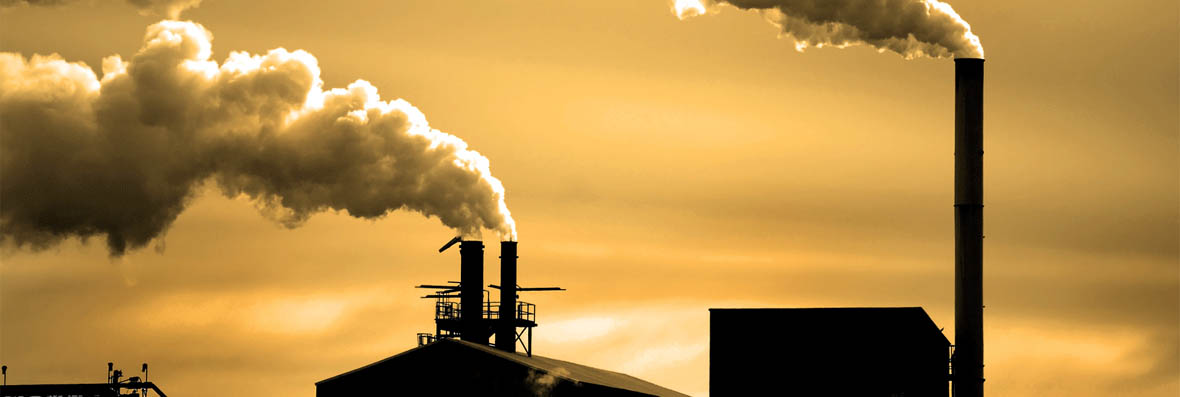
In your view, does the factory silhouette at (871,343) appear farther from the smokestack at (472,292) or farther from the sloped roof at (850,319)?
the smokestack at (472,292)

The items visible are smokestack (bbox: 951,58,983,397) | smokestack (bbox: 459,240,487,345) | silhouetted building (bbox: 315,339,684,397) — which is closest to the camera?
silhouetted building (bbox: 315,339,684,397)

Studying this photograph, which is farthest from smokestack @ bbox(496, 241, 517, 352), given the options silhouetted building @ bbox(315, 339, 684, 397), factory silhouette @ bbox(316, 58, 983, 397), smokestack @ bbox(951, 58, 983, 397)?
smokestack @ bbox(951, 58, 983, 397)

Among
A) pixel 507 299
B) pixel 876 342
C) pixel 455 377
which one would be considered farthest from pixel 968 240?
pixel 507 299

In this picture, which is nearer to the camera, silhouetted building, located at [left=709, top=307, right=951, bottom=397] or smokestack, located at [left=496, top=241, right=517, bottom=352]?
silhouetted building, located at [left=709, top=307, right=951, bottom=397]

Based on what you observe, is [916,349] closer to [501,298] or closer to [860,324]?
[860,324]

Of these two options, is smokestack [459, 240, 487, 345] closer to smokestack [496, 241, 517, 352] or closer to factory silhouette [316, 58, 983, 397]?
smokestack [496, 241, 517, 352]

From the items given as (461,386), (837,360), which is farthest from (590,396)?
(837,360)

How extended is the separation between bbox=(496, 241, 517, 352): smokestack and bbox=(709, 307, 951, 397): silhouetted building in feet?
37.8

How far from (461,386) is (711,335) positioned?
8577 mm

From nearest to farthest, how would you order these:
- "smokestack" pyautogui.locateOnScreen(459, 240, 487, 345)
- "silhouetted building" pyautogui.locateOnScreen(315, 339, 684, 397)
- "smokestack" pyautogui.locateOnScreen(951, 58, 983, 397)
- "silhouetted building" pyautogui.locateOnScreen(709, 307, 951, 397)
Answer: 1. "silhouetted building" pyautogui.locateOnScreen(315, 339, 684, 397)
2. "silhouetted building" pyautogui.locateOnScreen(709, 307, 951, 397)
3. "smokestack" pyautogui.locateOnScreen(951, 58, 983, 397)
4. "smokestack" pyautogui.locateOnScreen(459, 240, 487, 345)

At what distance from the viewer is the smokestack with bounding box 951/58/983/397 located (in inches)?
2514

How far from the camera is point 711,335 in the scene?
63500mm

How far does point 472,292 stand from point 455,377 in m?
12.7

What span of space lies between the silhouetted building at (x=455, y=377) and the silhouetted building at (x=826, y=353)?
4410 mm
